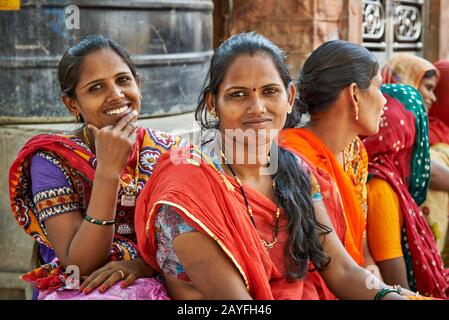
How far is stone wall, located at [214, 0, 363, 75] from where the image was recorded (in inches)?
195

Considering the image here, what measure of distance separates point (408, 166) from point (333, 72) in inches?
32.4

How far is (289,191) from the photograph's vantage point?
7.48 feet

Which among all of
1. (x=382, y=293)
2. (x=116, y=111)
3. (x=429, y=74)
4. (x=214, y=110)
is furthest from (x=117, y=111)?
(x=429, y=74)

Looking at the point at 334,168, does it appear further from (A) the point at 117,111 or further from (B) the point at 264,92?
(A) the point at 117,111

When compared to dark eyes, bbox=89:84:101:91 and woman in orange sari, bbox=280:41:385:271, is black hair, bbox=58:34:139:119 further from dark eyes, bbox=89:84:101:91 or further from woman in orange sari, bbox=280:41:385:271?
woman in orange sari, bbox=280:41:385:271

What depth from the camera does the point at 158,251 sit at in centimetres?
218

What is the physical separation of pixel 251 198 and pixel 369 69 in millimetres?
919

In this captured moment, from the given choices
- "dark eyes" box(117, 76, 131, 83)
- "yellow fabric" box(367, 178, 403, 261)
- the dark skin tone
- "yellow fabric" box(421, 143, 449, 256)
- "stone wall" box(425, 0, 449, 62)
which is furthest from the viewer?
"stone wall" box(425, 0, 449, 62)

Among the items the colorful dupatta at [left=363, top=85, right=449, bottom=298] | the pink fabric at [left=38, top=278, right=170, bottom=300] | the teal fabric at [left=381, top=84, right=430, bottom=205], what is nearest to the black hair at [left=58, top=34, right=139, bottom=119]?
the pink fabric at [left=38, top=278, right=170, bottom=300]

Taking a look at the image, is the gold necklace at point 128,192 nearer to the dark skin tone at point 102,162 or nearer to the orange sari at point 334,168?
the dark skin tone at point 102,162

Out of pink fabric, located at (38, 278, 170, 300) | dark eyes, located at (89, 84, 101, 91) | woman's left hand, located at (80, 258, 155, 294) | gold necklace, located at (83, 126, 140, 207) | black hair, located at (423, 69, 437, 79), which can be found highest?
dark eyes, located at (89, 84, 101, 91)

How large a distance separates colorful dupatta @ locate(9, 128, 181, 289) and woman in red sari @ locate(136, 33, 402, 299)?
286mm

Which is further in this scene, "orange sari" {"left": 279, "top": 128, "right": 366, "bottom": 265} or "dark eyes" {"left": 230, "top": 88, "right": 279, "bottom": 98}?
"orange sari" {"left": 279, "top": 128, "right": 366, "bottom": 265}

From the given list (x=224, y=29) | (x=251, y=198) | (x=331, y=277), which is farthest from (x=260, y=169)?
(x=224, y=29)
